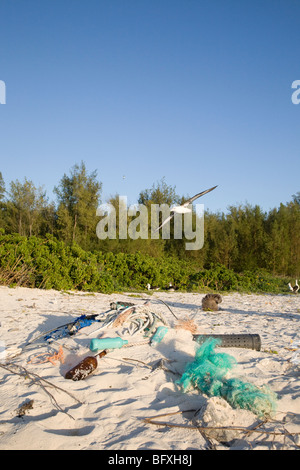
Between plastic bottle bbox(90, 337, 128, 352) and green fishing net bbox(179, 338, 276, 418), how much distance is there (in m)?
0.83

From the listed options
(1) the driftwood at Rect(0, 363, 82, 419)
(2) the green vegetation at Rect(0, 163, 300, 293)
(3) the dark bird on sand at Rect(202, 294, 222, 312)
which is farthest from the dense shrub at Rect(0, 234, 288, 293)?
(1) the driftwood at Rect(0, 363, 82, 419)

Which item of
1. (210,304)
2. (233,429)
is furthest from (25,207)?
(233,429)

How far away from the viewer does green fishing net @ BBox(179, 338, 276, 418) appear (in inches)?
90.6

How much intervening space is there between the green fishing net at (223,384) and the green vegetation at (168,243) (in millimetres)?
7560

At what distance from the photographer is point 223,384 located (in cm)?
264

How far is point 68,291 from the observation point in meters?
8.77

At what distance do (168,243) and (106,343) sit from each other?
19.1m

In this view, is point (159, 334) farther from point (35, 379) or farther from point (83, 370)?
point (35, 379)

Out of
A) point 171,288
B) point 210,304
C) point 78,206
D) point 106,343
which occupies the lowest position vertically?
point 171,288

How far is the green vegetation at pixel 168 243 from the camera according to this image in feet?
41.7

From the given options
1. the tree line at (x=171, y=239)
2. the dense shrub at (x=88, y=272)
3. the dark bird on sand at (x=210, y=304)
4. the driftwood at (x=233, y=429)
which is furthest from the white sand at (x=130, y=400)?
the tree line at (x=171, y=239)

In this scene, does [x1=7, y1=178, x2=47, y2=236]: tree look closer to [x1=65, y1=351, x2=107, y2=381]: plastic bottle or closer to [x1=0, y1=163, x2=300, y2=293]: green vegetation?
[x1=0, y1=163, x2=300, y2=293]: green vegetation
